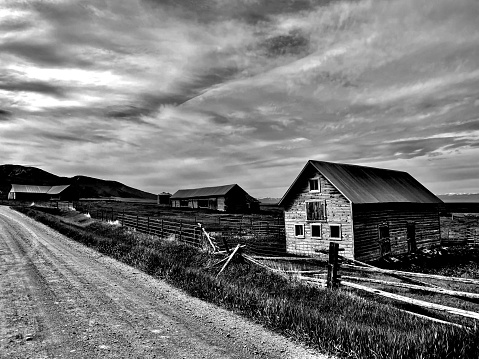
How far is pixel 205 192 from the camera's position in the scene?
238 feet

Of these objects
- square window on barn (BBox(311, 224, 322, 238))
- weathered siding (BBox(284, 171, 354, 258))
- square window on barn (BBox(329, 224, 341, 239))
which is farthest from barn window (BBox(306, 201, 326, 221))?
square window on barn (BBox(329, 224, 341, 239))

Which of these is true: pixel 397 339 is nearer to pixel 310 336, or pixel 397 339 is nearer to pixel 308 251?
pixel 310 336

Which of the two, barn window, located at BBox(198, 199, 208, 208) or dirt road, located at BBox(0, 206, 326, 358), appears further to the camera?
barn window, located at BBox(198, 199, 208, 208)

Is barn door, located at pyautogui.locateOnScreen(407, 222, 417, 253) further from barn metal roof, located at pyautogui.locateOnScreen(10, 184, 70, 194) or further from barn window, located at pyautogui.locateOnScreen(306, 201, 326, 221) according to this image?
barn metal roof, located at pyautogui.locateOnScreen(10, 184, 70, 194)

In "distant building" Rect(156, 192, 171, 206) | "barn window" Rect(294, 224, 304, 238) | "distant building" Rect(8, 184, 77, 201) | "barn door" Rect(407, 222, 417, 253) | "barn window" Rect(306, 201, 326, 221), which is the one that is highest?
"distant building" Rect(8, 184, 77, 201)

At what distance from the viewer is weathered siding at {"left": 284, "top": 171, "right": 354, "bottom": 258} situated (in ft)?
80.1

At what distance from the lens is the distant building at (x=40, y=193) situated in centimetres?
8906

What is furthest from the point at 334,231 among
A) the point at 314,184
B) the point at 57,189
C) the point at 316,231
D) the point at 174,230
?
the point at 57,189

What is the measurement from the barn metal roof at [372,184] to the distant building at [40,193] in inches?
3331

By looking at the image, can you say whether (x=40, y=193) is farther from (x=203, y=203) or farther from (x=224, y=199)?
(x=224, y=199)

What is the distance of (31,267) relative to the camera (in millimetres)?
12336

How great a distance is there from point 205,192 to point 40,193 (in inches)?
2112

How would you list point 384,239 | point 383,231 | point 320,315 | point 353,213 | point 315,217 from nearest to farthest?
point 320,315, point 353,213, point 315,217, point 384,239, point 383,231

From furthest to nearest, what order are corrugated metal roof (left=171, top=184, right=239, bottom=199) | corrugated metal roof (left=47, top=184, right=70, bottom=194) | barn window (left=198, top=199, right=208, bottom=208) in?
corrugated metal roof (left=47, top=184, right=70, bottom=194) < barn window (left=198, top=199, right=208, bottom=208) < corrugated metal roof (left=171, top=184, right=239, bottom=199)
